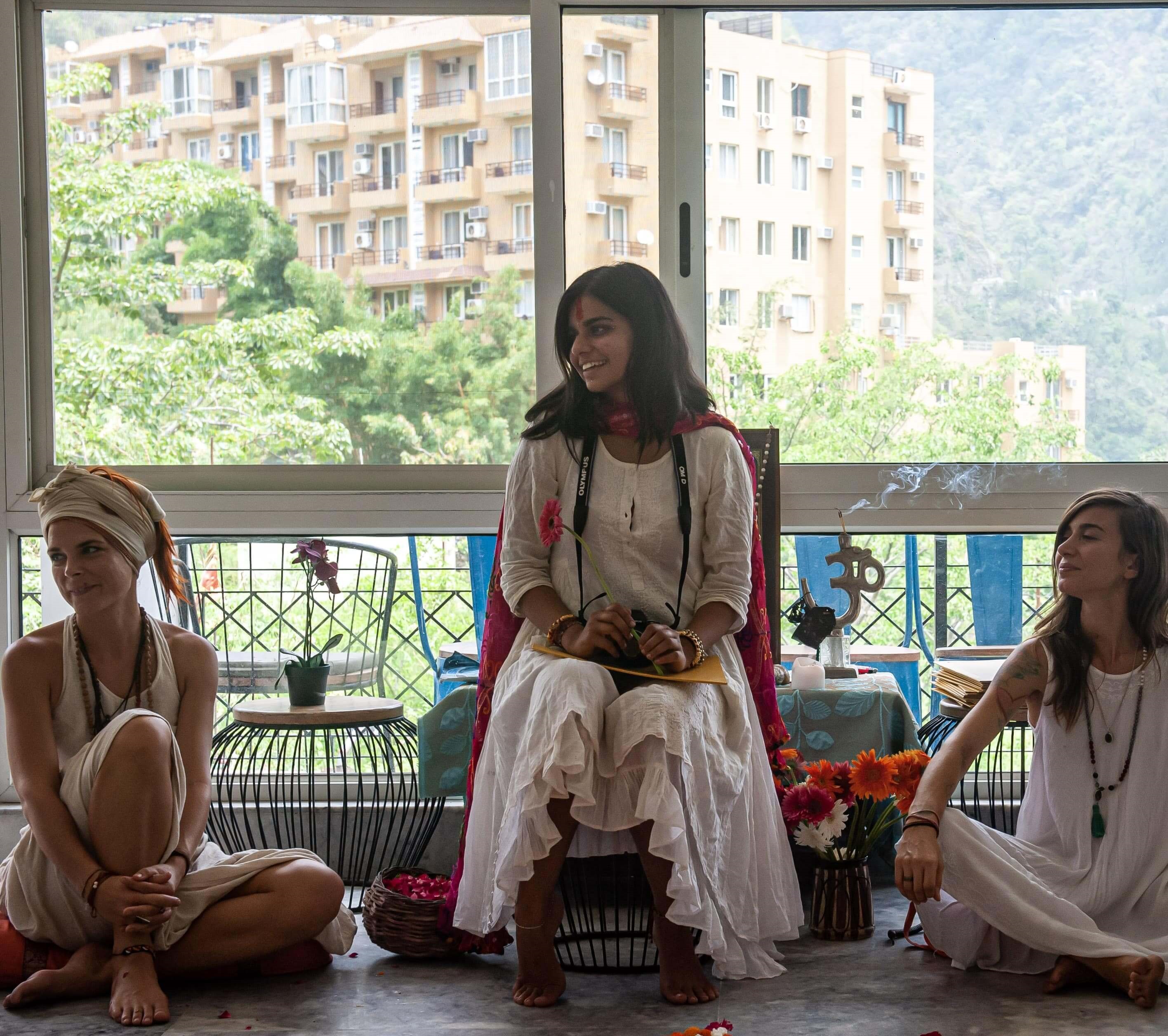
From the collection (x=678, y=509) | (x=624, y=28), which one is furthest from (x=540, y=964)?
(x=624, y=28)

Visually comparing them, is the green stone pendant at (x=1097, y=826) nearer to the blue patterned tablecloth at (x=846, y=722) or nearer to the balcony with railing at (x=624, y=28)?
the blue patterned tablecloth at (x=846, y=722)

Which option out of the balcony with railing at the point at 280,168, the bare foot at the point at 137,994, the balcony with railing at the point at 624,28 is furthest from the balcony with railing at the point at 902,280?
the bare foot at the point at 137,994

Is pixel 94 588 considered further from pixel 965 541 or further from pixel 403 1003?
pixel 965 541

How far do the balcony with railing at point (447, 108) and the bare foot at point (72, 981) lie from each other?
7.17ft

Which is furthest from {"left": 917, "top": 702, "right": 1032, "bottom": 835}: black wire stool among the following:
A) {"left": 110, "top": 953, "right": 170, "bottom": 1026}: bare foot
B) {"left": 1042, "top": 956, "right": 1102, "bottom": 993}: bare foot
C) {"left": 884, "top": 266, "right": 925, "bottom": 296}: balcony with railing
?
{"left": 110, "top": 953, "right": 170, "bottom": 1026}: bare foot

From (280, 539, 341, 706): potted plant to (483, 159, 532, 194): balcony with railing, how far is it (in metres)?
1.06

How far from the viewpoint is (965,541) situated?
11.1ft

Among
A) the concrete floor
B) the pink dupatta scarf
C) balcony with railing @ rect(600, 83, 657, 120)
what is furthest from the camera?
balcony with railing @ rect(600, 83, 657, 120)

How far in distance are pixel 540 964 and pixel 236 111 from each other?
7.86 feet

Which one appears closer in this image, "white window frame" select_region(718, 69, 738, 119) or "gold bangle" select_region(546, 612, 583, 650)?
"gold bangle" select_region(546, 612, 583, 650)

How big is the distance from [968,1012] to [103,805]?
1518 mm

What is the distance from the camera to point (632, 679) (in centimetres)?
227

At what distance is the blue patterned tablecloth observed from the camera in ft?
9.20

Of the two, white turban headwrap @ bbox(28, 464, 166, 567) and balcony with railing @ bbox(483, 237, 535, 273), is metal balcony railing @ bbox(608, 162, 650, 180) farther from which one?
white turban headwrap @ bbox(28, 464, 166, 567)
